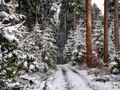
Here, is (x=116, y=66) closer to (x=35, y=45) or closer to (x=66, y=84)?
(x=66, y=84)

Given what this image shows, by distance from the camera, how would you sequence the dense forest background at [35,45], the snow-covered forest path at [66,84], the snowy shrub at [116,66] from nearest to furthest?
the dense forest background at [35,45] < the snow-covered forest path at [66,84] < the snowy shrub at [116,66]

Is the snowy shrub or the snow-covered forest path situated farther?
the snowy shrub

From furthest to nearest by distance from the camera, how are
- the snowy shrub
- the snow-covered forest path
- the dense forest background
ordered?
the snowy shrub, the snow-covered forest path, the dense forest background

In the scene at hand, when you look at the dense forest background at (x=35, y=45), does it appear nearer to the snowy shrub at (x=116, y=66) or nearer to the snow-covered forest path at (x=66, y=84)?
the snowy shrub at (x=116, y=66)

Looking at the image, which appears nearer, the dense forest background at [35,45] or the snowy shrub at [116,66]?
the dense forest background at [35,45]

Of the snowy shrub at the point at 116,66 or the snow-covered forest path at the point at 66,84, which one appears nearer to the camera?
the snow-covered forest path at the point at 66,84

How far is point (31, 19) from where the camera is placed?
105ft

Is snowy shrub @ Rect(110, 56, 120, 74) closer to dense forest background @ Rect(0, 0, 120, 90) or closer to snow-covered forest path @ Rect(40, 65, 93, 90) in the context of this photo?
dense forest background @ Rect(0, 0, 120, 90)

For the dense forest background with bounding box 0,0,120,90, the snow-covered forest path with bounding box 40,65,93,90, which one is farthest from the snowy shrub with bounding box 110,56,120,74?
the snow-covered forest path with bounding box 40,65,93,90

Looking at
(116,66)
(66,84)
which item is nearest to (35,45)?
(116,66)

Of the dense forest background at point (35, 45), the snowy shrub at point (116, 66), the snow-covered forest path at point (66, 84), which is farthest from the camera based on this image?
the snowy shrub at point (116, 66)

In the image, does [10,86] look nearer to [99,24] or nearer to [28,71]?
[28,71]

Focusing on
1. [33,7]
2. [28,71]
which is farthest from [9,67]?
[33,7]

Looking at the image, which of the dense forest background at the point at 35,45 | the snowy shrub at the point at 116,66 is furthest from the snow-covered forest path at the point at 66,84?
the snowy shrub at the point at 116,66
